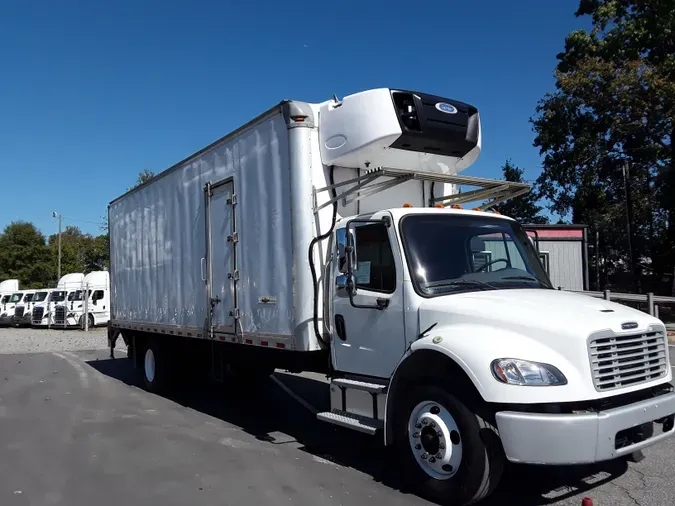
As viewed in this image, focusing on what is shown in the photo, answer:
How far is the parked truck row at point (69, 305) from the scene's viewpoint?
27.3m

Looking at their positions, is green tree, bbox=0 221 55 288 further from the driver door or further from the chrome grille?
the driver door

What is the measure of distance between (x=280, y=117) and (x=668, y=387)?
4.42m

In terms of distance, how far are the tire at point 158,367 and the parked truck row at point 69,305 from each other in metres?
17.3

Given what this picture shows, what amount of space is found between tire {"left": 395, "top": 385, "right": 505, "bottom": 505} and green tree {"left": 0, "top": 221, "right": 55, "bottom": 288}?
57.0m

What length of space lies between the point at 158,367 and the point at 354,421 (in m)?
5.60

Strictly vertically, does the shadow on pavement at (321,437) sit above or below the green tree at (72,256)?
below

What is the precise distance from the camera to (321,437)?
6762 mm

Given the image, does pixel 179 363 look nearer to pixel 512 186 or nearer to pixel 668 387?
pixel 512 186

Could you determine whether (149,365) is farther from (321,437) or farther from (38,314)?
(38,314)

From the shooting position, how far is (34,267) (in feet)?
181

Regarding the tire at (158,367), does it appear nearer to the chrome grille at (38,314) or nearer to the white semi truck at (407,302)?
the white semi truck at (407,302)

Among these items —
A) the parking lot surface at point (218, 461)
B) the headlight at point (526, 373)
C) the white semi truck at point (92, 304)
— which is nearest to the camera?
the headlight at point (526, 373)

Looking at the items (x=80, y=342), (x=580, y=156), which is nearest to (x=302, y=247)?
(x=80, y=342)

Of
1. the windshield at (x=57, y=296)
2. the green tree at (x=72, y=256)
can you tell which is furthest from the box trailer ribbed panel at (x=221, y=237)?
the green tree at (x=72, y=256)
